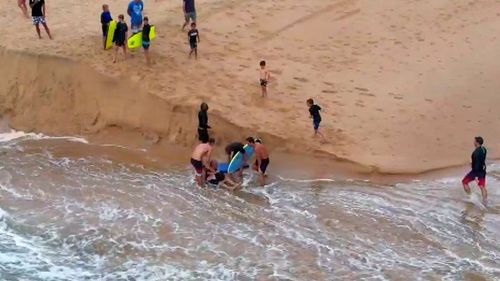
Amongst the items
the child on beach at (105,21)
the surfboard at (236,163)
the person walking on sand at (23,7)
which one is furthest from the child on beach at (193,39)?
the person walking on sand at (23,7)

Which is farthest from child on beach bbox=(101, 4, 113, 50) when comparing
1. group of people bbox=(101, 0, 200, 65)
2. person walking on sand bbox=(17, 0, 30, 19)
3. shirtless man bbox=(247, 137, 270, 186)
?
shirtless man bbox=(247, 137, 270, 186)

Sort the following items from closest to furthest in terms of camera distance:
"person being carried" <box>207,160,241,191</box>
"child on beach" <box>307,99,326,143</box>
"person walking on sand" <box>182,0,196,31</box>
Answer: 1. "person being carried" <box>207,160,241,191</box>
2. "child on beach" <box>307,99,326,143</box>
3. "person walking on sand" <box>182,0,196,31</box>

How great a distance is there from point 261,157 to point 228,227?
1.90 meters

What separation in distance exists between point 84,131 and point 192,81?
250 centimetres

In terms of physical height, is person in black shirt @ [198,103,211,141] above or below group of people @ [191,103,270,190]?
above

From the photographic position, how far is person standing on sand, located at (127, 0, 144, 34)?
1755 cm

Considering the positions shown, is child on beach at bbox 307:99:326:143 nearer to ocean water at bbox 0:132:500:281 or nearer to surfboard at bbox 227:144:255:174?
ocean water at bbox 0:132:500:281

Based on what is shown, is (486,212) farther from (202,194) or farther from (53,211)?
(53,211)

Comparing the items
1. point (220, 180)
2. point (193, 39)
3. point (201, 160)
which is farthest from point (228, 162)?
point (193, 39)

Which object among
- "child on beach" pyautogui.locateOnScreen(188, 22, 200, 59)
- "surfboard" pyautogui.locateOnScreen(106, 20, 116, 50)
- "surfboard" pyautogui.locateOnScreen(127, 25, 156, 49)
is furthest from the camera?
"child on beach" pyautogui.locateOnScreen(188, 22, 200, 59)

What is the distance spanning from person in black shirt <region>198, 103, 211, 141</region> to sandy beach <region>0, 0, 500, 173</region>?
477 mm

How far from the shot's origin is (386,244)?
1238cm

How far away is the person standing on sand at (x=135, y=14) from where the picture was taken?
1755 centimetres

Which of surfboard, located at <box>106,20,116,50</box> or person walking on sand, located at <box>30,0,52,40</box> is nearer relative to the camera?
surfboard, located at <box>106,20,116,50</box>
